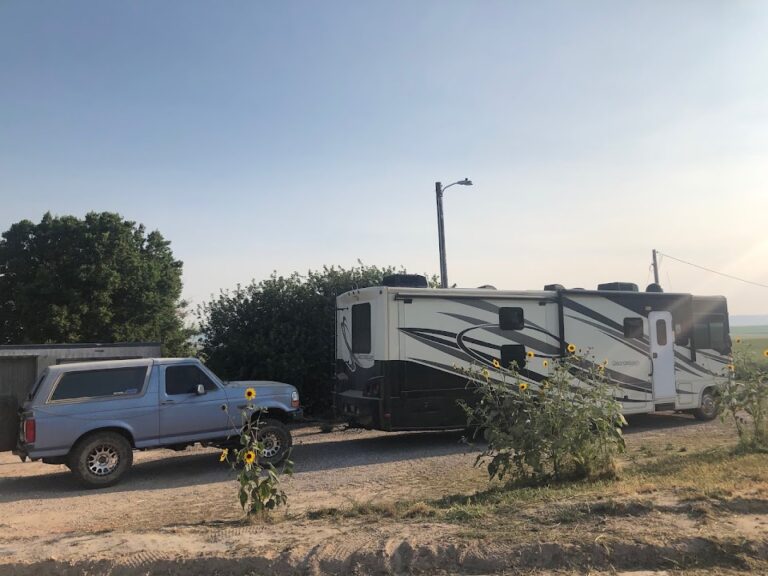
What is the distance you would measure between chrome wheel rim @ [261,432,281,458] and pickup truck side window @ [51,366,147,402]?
2098 mm

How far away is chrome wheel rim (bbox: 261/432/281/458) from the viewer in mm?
9992

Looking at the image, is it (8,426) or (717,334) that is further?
(717,334)

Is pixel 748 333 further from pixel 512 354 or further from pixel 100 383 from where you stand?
pixel 100 383

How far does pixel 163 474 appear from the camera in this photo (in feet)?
33.1

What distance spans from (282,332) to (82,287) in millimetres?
14251

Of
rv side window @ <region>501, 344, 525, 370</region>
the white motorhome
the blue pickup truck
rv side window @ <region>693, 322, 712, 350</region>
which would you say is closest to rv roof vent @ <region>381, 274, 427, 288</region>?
the white motorhome


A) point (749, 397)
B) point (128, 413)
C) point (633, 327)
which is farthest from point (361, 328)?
point (749, 397)

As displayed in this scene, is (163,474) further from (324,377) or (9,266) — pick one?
(9,266)

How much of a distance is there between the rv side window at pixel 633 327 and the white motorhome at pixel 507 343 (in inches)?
0.8

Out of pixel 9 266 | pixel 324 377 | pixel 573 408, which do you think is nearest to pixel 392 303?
pixel 573 408

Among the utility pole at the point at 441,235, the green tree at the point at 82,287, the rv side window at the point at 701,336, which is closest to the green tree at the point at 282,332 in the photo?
the utility pole at the point at 441,235

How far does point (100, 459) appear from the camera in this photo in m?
9.10

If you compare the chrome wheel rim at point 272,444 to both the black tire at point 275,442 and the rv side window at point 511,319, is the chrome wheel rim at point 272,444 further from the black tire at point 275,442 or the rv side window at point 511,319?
the rv side window at point 511,319

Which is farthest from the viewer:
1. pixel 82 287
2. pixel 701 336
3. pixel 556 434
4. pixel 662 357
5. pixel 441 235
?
pixel 82 287
